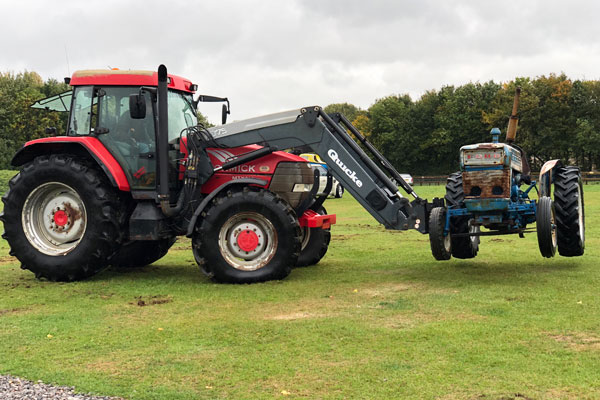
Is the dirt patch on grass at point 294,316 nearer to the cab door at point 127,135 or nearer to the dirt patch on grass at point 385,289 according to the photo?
the dirt patch on grass at point 385,289

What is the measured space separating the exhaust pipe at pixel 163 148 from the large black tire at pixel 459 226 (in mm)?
4200

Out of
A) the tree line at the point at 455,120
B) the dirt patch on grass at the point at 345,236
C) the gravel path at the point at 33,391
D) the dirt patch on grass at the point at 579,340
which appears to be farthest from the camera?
the tree line at the point at 455,120

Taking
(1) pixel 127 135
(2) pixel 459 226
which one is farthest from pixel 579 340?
(1) pixel 127 135

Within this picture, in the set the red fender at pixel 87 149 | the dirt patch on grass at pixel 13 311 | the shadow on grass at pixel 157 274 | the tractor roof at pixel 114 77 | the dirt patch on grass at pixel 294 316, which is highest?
the tractor roof at pixel 114 77

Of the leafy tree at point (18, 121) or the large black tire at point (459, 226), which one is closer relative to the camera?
the large black tire at point (459, 226)

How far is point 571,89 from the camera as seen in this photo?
63250mm

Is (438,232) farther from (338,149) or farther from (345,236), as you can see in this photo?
(345,236)

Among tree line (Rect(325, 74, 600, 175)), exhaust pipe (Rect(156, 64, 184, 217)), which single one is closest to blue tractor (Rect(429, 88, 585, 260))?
exhaust pipe (Rect(156, 64, 184, 217))

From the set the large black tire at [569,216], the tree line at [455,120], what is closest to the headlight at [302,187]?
the large black tire at [569,216]

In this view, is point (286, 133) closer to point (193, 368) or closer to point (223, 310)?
point (223, 310)

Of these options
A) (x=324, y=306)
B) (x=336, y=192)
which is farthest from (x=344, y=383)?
(x=336, y=192)

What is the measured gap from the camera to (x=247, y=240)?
32.0ft

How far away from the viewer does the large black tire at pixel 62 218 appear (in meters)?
9.89

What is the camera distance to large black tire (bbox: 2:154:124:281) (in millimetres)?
9891
